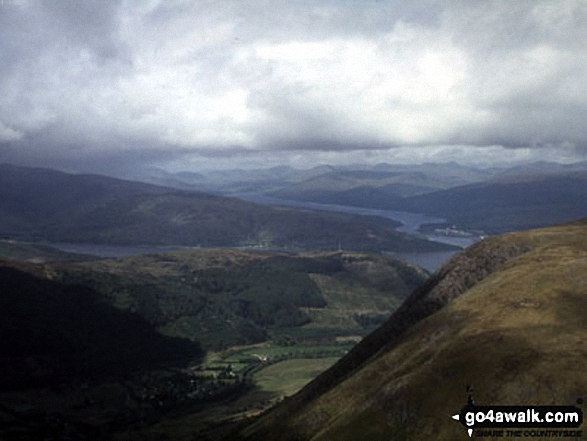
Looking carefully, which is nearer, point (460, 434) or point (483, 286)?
point (460, 434)

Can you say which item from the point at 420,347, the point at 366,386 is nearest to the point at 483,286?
the point at 420,347

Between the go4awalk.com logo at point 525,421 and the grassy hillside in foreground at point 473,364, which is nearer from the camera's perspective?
the go4awalk.com logo at point 525,421

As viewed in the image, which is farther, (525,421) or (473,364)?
(473,364)

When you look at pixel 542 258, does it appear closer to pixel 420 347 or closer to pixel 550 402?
pixel 420 347

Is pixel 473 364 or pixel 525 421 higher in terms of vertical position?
pixel 473 364

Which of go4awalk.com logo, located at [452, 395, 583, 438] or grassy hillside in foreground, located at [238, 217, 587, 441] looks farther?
grassy hillside in foreground, located at [238, 217, 587, 441]
